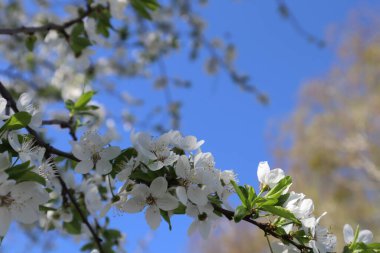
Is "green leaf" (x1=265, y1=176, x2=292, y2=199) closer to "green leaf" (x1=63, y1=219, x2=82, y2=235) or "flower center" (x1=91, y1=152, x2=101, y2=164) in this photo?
"flower center" (x1=91, y1=152, x2=101, y2=164)

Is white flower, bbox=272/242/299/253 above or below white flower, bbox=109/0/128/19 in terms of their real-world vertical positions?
above

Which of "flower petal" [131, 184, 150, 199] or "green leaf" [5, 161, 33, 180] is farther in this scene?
"flower petal" [131, 184, 150, 199]

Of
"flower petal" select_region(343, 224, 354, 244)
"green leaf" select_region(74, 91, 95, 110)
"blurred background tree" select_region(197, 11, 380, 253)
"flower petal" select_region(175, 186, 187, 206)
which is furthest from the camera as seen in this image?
"blurred background tree" select_region(197, 11, 380, 253)

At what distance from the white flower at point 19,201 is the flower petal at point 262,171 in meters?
0.47

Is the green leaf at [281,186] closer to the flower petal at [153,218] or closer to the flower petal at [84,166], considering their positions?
the flower petal at [153,218]

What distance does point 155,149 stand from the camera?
0.91 meters

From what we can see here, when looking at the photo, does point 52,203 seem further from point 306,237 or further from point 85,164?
point 306,237

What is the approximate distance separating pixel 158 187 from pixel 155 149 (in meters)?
0.10

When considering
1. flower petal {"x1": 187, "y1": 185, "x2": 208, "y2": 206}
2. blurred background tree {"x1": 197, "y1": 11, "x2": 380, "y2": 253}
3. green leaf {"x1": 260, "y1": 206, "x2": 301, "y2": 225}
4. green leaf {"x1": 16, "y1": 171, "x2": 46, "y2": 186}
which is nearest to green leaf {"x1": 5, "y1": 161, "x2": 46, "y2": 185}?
green leaf {"x1": 16, "y1": 171, "x2": 46, "y2": 186}

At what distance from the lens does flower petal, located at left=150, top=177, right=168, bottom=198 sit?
85 centimetres

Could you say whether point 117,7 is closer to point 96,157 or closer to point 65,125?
point 65,125

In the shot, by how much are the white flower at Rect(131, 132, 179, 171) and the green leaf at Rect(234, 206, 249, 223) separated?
6.5 inches

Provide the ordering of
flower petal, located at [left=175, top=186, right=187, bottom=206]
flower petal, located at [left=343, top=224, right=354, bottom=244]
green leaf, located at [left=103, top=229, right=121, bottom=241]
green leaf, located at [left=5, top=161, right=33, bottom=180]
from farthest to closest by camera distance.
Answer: green leaf, located at [left=103, top=229, right=121, bottom=241] < flower petal, located at [left=343, top=224, right=354, bottom=244] < flower petal, located at [left=175, top=186, right=187, bottom=206] < green leaf, located at [left=5, top=161, right=33, bottom=180]

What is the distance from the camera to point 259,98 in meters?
3.42
